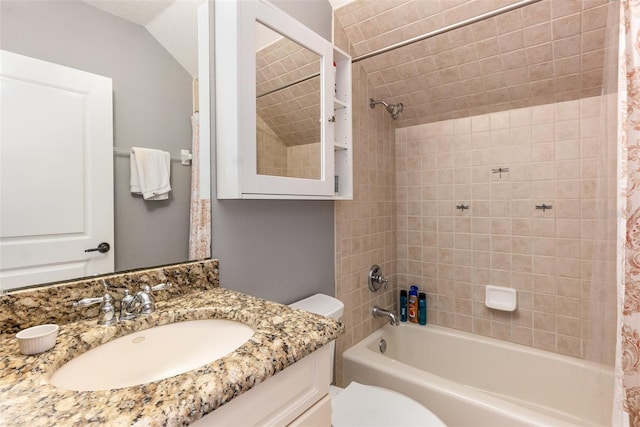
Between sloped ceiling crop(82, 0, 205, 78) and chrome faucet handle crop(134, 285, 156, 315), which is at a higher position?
sloped ceiling crop(82, 0, 205, 78)

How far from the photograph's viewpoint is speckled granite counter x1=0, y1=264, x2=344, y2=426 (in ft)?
1.53

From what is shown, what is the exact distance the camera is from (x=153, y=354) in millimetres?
841

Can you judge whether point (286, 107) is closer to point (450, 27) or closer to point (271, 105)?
point (271, 105)

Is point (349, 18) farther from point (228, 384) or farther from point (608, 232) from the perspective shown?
point (228, 384)

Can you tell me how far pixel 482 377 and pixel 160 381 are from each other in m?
2.01

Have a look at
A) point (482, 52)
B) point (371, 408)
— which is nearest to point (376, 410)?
point (371, 408)

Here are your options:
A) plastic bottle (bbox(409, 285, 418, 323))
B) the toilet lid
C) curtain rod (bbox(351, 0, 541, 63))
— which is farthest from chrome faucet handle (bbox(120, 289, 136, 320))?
plastic bottle (bbox(409, 285, 418, 323))

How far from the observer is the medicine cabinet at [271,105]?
111cm

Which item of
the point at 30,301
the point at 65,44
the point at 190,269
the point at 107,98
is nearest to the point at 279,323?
the point at 190,269

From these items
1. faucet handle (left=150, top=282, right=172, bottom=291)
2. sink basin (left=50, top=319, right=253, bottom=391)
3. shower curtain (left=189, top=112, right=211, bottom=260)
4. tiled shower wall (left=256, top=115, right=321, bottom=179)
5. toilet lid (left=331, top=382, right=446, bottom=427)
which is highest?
tiled shower wall (left=256, top=115, right=321, bottom=179)

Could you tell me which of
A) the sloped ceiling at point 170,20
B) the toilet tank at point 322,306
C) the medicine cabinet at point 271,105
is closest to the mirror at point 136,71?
the sloped ceiling at point 170,20

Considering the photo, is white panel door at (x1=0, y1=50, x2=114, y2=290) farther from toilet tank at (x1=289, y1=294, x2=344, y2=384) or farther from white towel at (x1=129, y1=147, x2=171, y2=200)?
toilet tank at (x1=289, y1=294, x2=344, y2=384)

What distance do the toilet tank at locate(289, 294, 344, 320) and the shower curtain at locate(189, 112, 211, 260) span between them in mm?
521

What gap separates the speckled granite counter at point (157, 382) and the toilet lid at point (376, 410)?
2.14 ft
